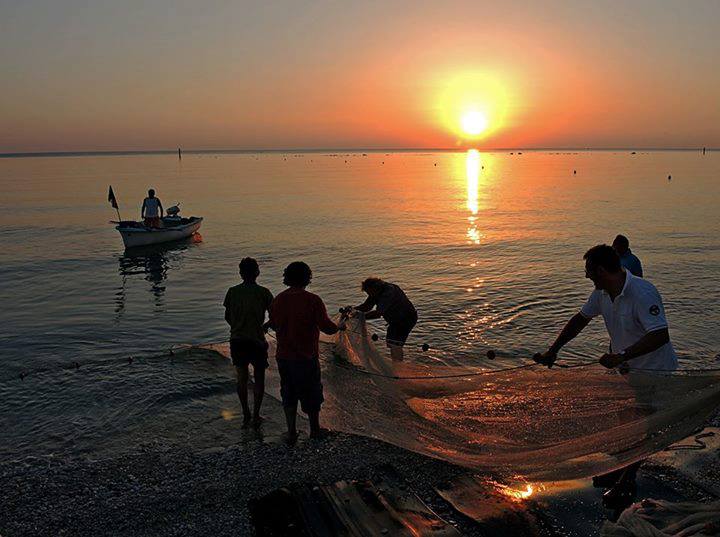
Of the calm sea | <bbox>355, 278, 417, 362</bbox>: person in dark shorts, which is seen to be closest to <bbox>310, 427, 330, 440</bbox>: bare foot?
<bbox>355, 278, 417, 362</bbox>: person in dark shorts

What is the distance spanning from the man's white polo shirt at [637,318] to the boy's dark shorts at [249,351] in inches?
159

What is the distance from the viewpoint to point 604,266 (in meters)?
4.95

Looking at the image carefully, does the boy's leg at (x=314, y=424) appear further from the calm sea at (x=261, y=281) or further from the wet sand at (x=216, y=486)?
the calm sea at (x=261, y=281)

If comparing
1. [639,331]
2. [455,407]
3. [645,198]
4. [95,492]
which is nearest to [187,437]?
[95,492]

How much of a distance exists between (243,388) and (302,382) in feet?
5.28

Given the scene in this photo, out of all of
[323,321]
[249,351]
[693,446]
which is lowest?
[693,446]

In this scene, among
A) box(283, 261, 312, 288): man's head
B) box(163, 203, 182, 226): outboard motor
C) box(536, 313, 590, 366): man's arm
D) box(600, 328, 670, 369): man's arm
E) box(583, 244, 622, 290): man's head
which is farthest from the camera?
box(163, 203, 182, 226): outboard motor

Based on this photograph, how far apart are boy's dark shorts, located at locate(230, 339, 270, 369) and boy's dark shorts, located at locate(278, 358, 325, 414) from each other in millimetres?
789

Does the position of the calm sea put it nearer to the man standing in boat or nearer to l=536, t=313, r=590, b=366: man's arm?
the man standing in boat

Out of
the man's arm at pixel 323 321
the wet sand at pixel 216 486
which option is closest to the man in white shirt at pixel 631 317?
the wet sand at pixel 216 486

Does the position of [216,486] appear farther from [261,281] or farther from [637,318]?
[261,281]

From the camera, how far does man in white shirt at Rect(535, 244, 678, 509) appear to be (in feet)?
15.8

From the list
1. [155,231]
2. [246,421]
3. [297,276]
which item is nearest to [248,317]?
[297,276]

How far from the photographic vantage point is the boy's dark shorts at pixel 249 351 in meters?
7.38
